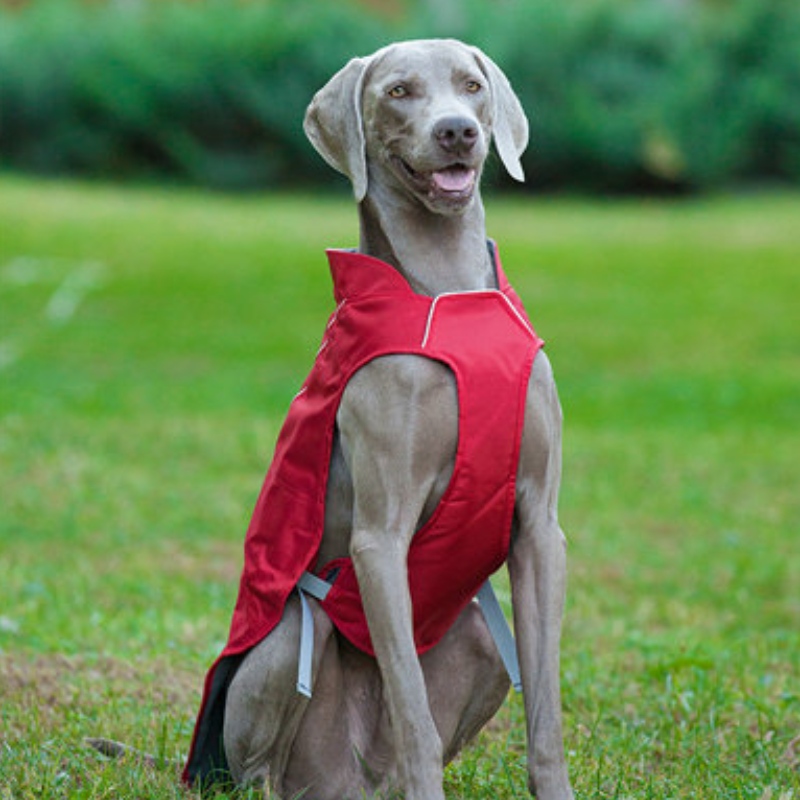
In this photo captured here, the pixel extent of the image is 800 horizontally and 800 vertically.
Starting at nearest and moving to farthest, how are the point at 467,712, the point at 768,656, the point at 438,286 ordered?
the point at 438,286 < the point at 467,712 < the point at 768,656

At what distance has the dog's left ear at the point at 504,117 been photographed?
381 centimetres

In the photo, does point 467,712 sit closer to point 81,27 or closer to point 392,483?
point 392,483

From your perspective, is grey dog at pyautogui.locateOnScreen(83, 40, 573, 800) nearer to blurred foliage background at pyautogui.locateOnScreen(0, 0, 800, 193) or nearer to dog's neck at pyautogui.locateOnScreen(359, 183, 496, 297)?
dog's neck at pyautogui.locateOnScreen(359, 183, 496, 297)

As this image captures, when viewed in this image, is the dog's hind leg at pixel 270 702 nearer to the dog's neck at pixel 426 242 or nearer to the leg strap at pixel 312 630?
the leg strap at pixel 312 630

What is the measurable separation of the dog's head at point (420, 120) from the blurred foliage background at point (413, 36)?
26838 mm

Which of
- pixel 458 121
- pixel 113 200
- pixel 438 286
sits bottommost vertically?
pixel 113 200

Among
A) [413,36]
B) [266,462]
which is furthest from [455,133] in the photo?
[413,36]

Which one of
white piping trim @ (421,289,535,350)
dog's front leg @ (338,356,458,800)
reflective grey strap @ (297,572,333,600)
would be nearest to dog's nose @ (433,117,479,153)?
white piping trim @ (421,289,535,350)

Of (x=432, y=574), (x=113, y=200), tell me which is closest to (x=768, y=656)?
(x=432, y=574)

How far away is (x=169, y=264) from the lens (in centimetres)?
1998

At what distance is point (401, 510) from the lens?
3.65 meters

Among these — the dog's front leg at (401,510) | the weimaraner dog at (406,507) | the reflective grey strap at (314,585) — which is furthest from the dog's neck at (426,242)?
the reflective grey strap at (314,585)

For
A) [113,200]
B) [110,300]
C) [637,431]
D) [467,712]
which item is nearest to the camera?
[467,712]

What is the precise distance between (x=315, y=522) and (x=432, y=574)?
33 centimetres
